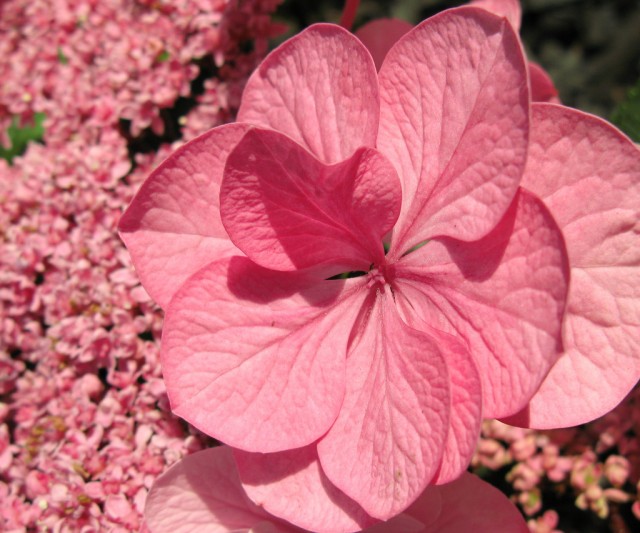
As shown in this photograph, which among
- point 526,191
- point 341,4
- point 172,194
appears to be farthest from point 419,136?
point 341,4

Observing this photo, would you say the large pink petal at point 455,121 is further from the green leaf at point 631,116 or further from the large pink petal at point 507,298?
the green leaf at point 631,116

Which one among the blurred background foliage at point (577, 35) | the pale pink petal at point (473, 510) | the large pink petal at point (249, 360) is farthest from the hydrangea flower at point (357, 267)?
the blurred background foliage at point (577, 35)

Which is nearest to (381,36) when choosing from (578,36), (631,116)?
(631,116)

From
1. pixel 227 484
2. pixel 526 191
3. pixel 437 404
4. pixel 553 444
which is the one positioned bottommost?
pixel 553 444

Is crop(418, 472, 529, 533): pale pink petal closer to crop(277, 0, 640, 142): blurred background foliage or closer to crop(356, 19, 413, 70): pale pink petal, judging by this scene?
crop(356, 19, 413, 70): pale pink petal

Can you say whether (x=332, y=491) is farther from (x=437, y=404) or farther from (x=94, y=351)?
(x=94, y=351)
